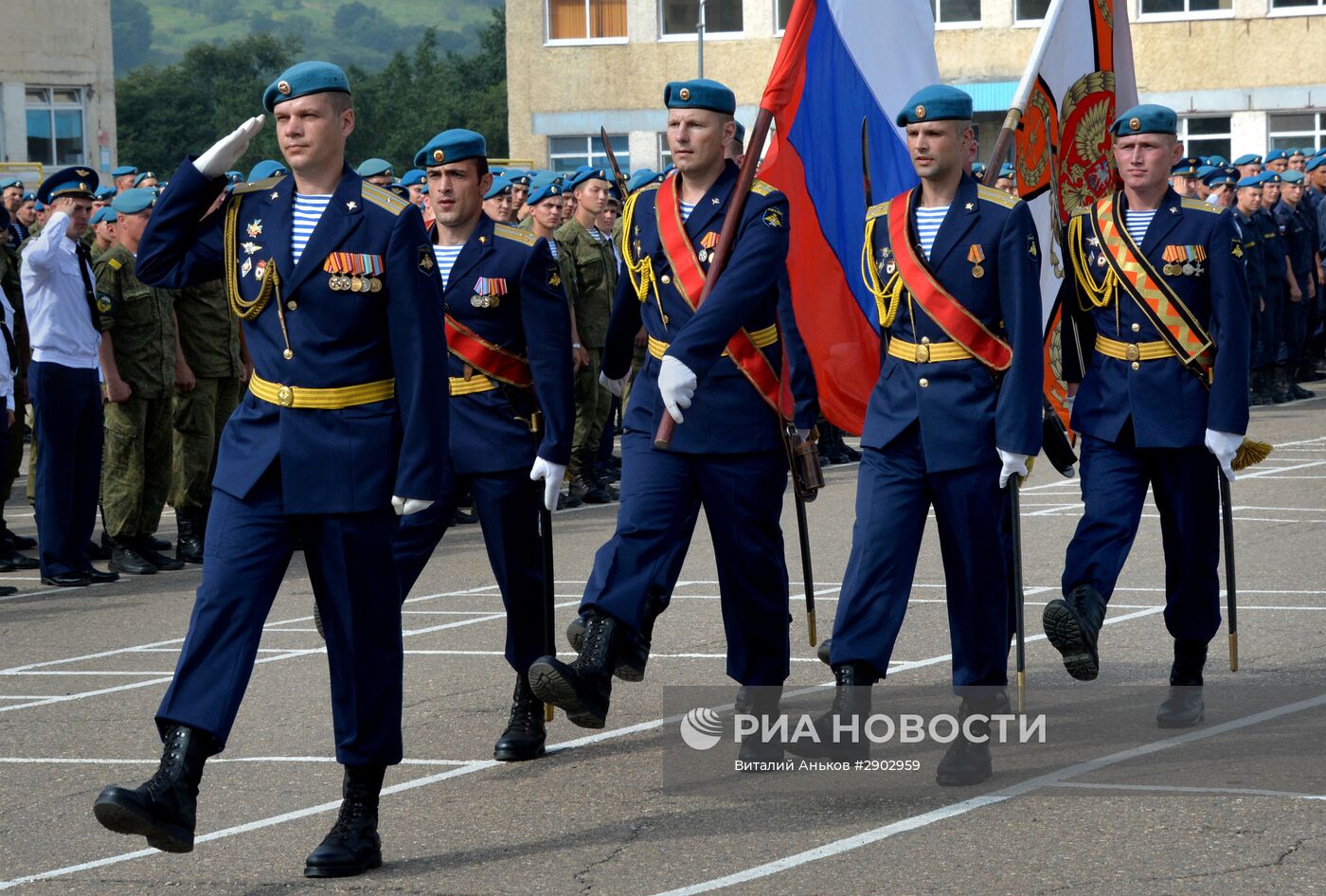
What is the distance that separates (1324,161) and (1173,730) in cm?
1937

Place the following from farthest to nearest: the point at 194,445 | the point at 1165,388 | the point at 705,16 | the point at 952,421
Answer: the point at 705,16 → the point at 194,445 → the point at 1165,388 → the point at 952,421

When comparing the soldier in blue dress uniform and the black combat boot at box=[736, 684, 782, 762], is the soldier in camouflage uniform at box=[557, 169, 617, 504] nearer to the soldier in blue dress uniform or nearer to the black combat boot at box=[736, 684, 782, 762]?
the soldier in blue dress uniform

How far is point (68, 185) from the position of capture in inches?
485

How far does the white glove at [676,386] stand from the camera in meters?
6.90

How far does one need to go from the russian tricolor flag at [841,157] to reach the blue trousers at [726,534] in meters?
1.55

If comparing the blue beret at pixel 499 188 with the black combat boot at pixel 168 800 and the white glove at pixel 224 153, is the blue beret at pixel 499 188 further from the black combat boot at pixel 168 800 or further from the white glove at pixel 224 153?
the black combat boot at pixel 168 800

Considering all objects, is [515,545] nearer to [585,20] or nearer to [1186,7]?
[1186,7]

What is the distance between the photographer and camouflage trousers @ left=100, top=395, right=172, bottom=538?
12.5 metres

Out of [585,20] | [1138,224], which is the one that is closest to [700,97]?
[1138,224]

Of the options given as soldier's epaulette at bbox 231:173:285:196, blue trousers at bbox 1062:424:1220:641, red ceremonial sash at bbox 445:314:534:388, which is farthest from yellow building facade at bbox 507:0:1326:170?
soldier's epaulette at bbox 231:173:285:196

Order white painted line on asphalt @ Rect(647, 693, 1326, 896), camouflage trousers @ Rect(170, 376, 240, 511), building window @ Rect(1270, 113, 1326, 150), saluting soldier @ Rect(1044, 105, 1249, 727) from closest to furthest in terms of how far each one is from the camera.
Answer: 1. white painted line on asphalt @ Rect(647, 693, 1326, 896)
2. saluting soldier @ Rect(1044, 105, 1249, 727)
3. camouflage trousers @ Rect(170, 376, 240, 511)
4. building window @ Rect(1270, 113, 1326, 150)

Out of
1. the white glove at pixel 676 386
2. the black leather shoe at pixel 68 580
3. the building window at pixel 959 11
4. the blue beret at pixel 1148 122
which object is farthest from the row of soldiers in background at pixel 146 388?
the building window at pixel 959 11

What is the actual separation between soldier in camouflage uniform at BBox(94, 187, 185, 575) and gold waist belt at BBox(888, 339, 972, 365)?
635cm

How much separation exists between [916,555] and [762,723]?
82 centimetres
